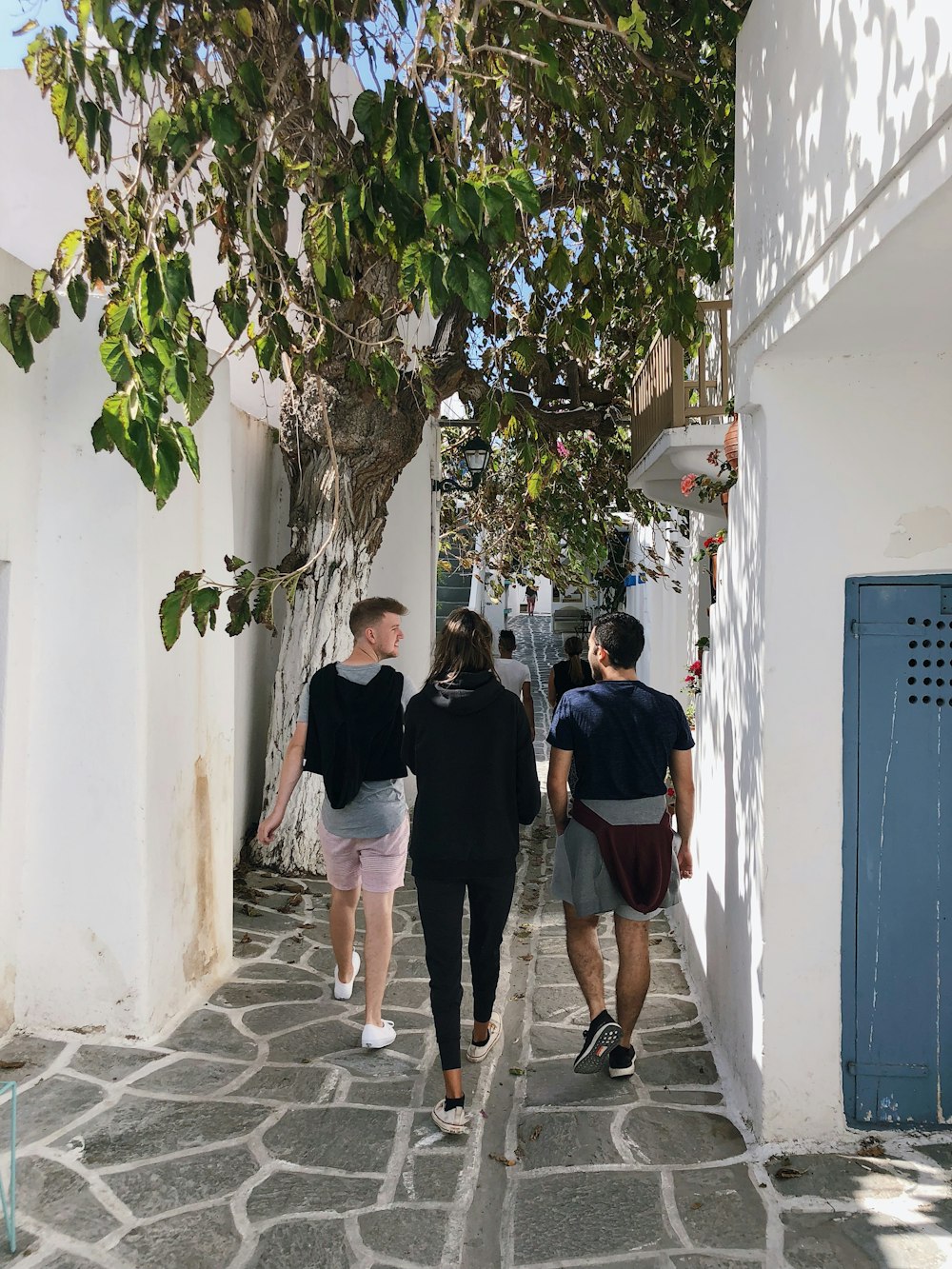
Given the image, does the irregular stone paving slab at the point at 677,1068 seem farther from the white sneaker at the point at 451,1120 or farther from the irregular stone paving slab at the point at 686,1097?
the white sneaker at the point at 451,1120

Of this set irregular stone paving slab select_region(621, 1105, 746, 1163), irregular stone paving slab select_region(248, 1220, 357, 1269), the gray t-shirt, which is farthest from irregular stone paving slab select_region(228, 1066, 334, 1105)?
irregular stone paving slab select_region(621, 1105, 746, 1163)

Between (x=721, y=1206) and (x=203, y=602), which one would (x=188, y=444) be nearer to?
(x=203, y=602)

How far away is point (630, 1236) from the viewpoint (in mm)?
3486

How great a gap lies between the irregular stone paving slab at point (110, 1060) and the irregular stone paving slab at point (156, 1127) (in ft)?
0.87

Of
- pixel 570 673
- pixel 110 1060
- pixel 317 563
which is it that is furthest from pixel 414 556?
pixel 110 1060

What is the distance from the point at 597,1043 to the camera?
4.58 metres

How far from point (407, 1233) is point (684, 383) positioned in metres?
4.96

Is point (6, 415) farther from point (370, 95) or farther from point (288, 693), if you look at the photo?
point (288, 693)

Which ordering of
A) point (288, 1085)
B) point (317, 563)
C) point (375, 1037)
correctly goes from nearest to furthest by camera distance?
point (288, 1085) → point (375, 1037) → point (317, 563)

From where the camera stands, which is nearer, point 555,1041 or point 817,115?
point 817,115

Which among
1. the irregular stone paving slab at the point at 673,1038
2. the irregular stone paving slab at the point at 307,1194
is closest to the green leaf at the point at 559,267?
the irregular stone paving slab at the point at 673,1038

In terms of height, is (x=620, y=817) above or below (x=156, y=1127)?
above

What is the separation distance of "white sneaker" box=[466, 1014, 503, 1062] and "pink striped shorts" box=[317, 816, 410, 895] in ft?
2.49

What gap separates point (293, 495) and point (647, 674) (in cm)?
902
